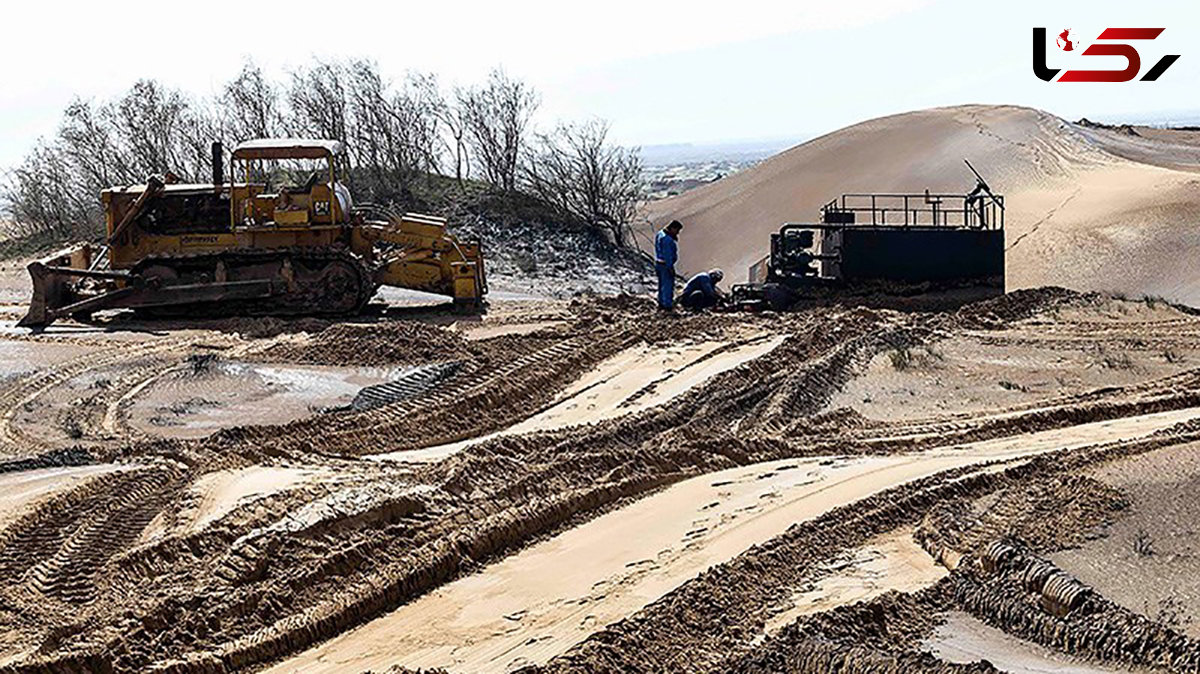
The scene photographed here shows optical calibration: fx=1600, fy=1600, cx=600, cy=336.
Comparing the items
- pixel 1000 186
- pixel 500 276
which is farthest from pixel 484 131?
pixel 1000 186

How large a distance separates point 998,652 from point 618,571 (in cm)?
276

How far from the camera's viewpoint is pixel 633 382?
56.7 feet

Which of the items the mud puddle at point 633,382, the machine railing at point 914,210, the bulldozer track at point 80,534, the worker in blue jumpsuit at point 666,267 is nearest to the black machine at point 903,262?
the machine railing at point 914,210

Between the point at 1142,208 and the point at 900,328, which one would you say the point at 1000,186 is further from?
the point at 900,328

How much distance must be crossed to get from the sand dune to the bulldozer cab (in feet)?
34.2

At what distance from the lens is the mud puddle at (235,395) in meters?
16.1

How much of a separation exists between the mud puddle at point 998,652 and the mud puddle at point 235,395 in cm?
882

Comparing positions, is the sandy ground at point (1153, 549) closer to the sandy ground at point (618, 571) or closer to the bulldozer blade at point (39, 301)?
the sandy ground at point (618, 571)

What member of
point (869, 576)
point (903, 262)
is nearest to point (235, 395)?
point (869, 576)

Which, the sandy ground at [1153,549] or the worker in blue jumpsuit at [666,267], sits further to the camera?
the worker in blue jumpsuit at [666,267]

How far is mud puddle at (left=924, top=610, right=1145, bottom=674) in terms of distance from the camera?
8094mm

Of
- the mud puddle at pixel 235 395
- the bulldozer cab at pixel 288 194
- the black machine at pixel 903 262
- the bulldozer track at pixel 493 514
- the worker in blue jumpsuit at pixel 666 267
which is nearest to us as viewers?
the bulldozer track at pixel 493 514

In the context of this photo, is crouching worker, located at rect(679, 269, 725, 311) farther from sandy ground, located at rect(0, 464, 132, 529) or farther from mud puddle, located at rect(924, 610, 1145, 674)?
mud puddle, located at rect(924, 610, 1145, 674)

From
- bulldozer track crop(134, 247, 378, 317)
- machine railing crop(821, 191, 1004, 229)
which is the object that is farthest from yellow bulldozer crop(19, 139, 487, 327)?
machine railing crop(821, 191, 1004, 229)
